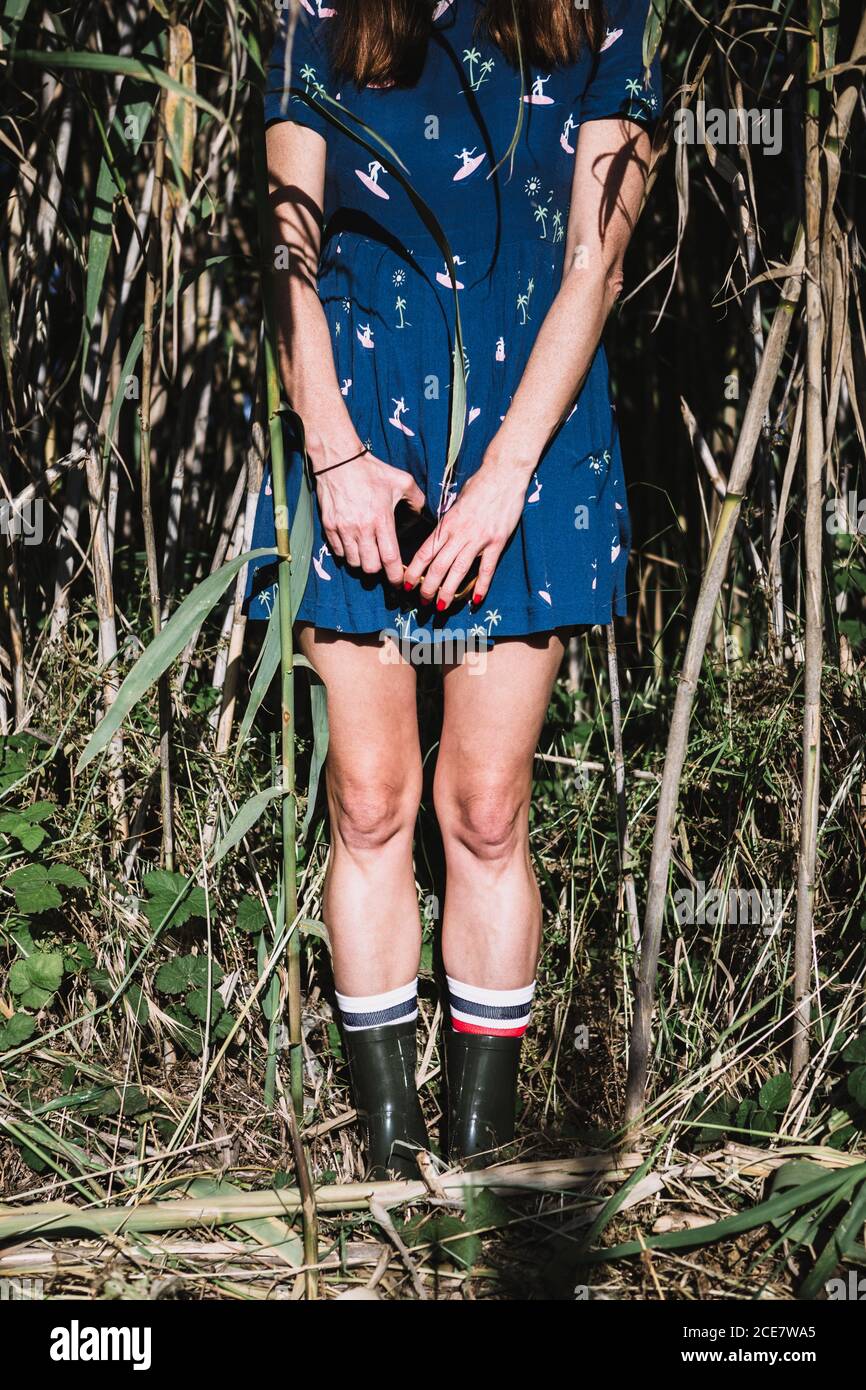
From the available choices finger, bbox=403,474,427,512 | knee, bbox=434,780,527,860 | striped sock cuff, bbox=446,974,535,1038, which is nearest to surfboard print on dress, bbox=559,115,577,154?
finger, bbox=403,474,427,512

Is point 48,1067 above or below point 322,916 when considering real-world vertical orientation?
below

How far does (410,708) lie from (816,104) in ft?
2.29

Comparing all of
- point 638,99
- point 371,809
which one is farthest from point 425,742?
point 638,99

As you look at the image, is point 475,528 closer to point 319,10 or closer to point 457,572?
point 457,572

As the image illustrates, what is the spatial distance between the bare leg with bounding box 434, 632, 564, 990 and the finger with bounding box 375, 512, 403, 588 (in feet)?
0.42

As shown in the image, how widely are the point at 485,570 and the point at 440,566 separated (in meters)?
0.05

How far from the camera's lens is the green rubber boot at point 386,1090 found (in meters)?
1.19

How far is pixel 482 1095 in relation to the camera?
1.21 meters

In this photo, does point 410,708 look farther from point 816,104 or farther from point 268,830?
point 816,104

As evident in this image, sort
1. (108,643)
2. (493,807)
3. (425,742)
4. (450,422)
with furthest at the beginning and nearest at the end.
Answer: (425,742) → (108,643) → (493,807) → (450,422)

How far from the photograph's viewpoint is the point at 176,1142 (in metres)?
1.21

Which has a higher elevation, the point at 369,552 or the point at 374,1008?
the point at 369,552

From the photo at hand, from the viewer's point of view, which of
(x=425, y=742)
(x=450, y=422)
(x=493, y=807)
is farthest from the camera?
(x=425, y=742)
